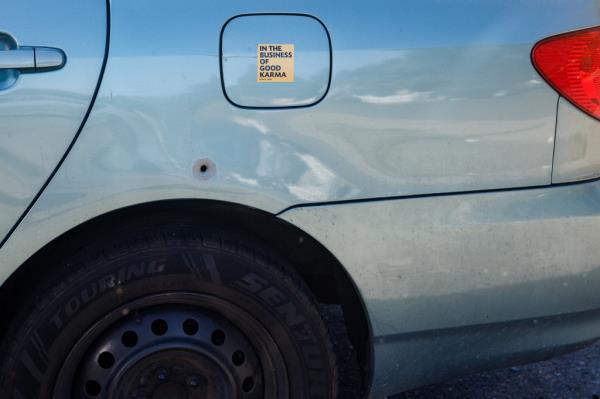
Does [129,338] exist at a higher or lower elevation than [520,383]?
higher

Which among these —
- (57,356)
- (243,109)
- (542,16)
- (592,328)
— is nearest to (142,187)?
(243,109)

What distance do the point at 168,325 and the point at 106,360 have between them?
0.66 feet

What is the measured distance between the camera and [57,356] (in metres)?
2.27

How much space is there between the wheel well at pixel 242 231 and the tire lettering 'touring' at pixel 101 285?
0.43ft

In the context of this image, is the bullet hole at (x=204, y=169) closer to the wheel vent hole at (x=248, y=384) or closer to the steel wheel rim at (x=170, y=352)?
the steel wheel rim at (x=170, y=352)

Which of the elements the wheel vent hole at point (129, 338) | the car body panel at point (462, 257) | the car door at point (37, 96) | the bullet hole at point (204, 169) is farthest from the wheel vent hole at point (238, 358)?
the car door at point (37, 96)

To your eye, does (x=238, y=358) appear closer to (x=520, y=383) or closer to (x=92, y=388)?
(x=92, y=388)

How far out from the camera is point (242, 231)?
2.38 metres

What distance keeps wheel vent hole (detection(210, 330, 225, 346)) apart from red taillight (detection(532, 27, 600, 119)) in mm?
1157

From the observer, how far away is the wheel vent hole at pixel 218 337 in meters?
2.34

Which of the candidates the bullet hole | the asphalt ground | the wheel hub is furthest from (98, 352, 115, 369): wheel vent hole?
the asphalt ground

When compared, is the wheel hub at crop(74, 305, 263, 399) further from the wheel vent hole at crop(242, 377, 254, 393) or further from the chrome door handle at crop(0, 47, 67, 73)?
the chrome door handle at crop(0, 47, 67, 73)

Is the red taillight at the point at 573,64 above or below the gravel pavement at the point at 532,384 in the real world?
above

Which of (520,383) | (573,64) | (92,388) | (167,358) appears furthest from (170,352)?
(520,383)
